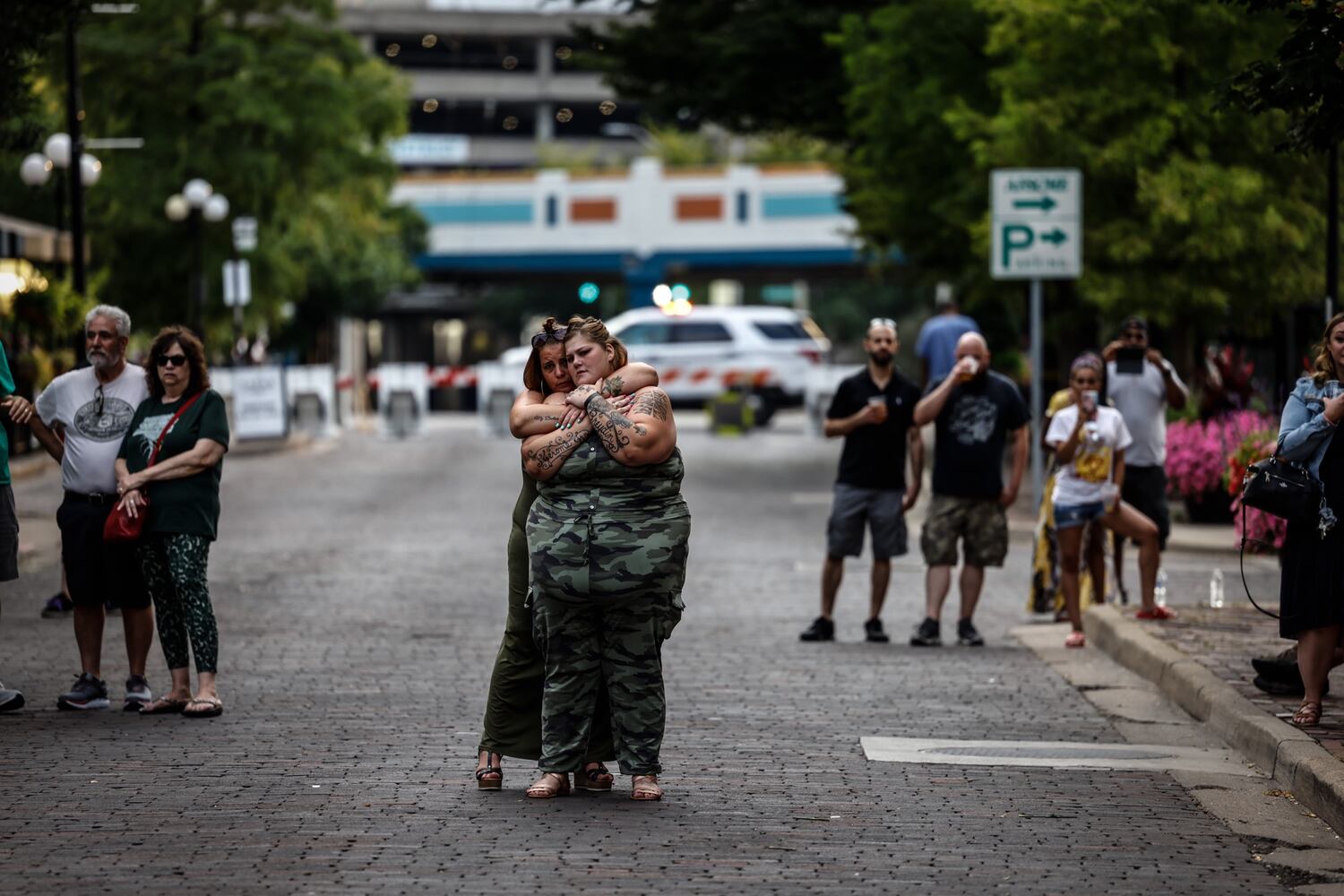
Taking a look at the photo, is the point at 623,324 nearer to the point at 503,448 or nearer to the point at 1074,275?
the point at 503,448

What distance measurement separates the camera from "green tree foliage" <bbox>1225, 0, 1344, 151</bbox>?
31.1 ft

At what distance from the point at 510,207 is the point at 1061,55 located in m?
41.3

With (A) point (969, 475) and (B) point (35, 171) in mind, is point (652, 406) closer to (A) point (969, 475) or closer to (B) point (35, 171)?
(A) point (969, 475)

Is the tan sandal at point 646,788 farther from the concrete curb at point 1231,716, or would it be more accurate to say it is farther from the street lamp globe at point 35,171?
the street lamp globe at point 35,171

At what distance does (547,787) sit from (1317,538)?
3.57 metres

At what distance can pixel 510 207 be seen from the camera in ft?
205

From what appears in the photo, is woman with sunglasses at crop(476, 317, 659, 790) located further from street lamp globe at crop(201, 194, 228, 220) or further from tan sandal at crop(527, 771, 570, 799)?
street lamp globe at crop(201, 194, 228, 220)

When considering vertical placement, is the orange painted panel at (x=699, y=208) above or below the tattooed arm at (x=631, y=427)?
above

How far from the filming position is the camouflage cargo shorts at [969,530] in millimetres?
13227

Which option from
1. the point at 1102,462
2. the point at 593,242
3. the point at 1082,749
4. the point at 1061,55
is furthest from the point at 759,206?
the point at 1082,749

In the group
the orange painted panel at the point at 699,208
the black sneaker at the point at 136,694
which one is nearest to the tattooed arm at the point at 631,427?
the black sneaker at the point at 136,694

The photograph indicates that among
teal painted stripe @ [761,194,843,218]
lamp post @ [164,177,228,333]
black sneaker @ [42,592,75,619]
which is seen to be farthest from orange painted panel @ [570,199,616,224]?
black sneaker @ [42,592,75,619]

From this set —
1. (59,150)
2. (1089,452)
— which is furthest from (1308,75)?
(59,150)

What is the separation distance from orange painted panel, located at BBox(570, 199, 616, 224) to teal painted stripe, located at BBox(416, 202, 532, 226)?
1350 mm
